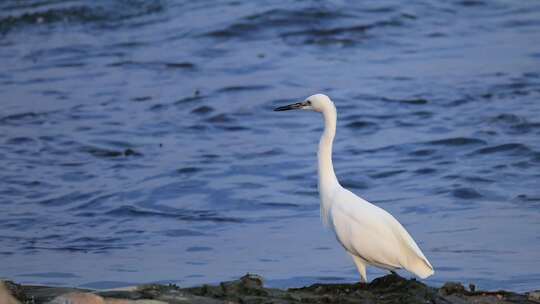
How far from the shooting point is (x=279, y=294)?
20.2 ft

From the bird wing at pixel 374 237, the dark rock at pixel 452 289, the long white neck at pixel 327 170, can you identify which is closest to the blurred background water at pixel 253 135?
the long white neck at pixel 327 170

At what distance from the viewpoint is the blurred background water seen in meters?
8.64

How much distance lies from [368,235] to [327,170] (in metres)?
0.83

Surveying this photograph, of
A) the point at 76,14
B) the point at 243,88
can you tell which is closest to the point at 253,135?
the point at 243,88

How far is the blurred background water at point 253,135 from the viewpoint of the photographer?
8641 millimetres

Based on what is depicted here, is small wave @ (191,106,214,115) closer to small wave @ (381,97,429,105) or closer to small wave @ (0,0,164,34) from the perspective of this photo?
small wave @ (381,97,429,105)

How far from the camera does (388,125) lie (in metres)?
13.4

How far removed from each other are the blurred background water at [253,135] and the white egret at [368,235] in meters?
0.70

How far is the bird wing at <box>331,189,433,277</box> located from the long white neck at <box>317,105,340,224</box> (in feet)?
0.62

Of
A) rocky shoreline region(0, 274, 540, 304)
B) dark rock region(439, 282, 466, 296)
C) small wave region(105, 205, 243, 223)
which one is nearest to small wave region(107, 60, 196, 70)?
small wave region(105, 205, 243, 223)

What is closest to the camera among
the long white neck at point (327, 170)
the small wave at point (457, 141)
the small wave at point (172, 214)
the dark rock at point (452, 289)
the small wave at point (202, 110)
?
the dark rock at point (452, 289)

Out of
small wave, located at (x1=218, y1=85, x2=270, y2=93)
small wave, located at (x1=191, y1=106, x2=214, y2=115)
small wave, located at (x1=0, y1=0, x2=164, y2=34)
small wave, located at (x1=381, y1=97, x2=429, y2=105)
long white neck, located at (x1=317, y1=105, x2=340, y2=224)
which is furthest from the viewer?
small wave, located at (x1=0, y1=0, x2=164, y2=34)

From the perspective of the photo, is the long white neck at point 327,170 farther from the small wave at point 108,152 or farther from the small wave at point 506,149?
the small wave at point 108,152

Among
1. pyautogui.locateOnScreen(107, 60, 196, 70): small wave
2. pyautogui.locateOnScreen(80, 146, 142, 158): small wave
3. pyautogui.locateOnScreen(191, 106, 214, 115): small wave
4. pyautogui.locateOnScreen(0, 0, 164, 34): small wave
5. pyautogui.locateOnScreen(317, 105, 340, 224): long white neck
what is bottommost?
pyautogui.locateOnScreen(317, 105, 340, 224): long white neck
